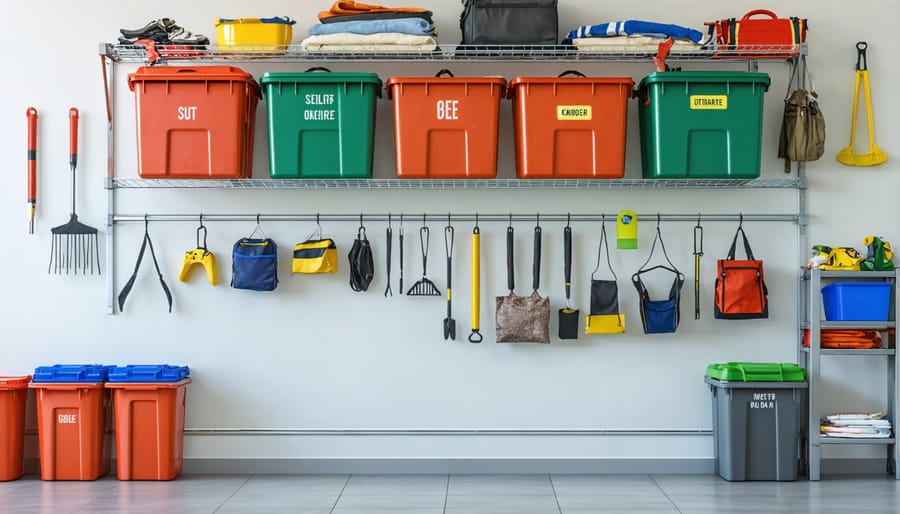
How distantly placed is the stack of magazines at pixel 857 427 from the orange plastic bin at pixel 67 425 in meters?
3.82

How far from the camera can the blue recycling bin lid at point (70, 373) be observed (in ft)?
14.3

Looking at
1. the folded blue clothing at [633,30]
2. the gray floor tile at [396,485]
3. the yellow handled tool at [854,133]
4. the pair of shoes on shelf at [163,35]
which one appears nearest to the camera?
the gray floor tile at [396,485]

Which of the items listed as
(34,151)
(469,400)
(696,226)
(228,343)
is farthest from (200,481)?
(696,226)

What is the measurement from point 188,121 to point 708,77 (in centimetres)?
262

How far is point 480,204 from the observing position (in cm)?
463

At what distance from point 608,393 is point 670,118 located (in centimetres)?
152

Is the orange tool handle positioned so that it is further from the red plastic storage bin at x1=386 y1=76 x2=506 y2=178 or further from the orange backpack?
the orange backpack

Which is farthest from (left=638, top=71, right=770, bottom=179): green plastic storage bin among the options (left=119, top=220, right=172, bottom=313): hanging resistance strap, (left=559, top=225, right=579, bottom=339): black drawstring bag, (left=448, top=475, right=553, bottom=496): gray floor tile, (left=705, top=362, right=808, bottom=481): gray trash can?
(left=119, top=220, right=172, bottom=313): hanging resistance strap

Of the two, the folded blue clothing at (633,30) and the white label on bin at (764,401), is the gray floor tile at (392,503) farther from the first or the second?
the folded blue clothing at (633,30)

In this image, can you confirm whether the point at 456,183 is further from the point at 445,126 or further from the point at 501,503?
the point at 501,503

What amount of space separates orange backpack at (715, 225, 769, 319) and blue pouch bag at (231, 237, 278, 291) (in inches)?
94.3

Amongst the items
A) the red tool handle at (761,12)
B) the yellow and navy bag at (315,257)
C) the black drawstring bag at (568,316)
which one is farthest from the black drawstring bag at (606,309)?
the red tool handle at (761,12)

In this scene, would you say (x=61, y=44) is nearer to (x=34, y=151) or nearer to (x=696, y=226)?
(x=34, y=151)

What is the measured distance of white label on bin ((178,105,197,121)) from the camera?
166 inches
